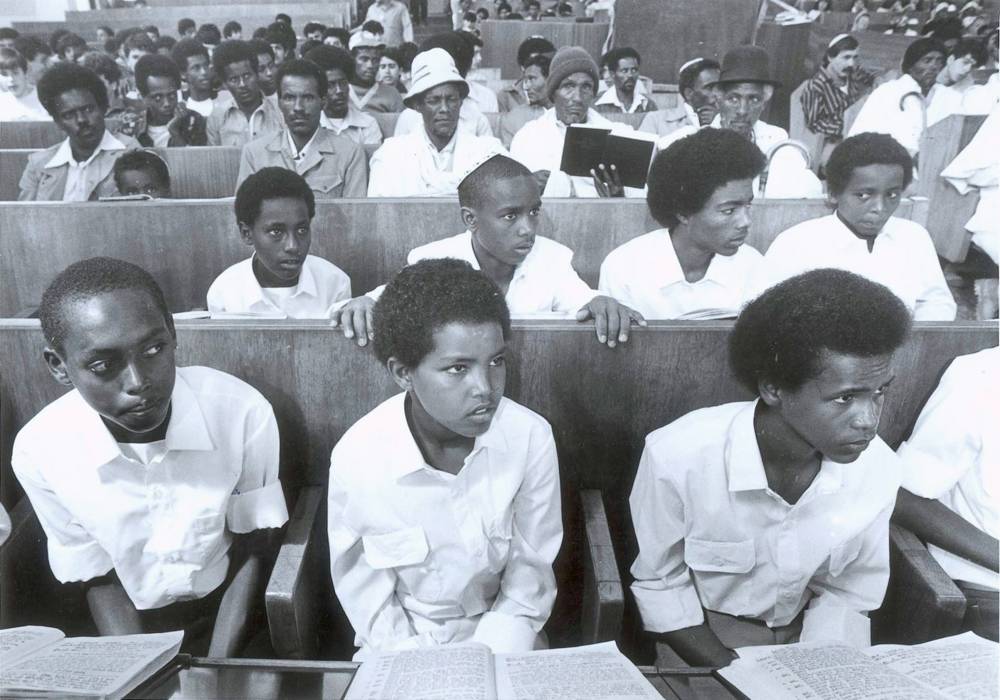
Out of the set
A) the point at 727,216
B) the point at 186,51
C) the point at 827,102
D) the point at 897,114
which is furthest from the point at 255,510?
the point at 186,51

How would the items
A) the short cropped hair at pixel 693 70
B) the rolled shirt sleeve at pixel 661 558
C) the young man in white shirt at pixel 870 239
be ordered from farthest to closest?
the short cropped hair at pixel 693 70, the young man in white shirt at pixel 870 239, the rolled shirt sleeve at pixel 661 558

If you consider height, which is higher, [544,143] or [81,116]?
[81,116]

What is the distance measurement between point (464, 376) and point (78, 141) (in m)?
3.30

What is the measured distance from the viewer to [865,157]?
247 cm

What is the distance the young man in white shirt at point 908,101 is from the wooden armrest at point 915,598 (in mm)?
3622

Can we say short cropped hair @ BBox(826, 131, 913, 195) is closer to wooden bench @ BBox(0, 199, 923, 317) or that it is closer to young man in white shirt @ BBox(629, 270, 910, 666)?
wooden bench @ BBox(0, 199, 923, 317)

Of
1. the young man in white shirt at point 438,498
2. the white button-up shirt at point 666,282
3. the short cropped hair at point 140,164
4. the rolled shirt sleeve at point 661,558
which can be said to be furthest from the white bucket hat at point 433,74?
the rolled shirt sleeve at point 661,558

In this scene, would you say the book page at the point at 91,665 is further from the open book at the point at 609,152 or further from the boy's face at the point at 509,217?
the open book at the point at 609,152

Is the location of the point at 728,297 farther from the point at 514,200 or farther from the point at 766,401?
the point at 766,401

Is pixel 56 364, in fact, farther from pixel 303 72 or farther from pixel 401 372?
pixel 303 72

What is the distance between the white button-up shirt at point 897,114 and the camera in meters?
4.82

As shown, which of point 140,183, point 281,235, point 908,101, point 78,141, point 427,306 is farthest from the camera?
point 908,101

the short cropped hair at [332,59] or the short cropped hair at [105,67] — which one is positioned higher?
the short cropped hair at [105,67]

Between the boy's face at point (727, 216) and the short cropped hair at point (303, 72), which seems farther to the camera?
the short cropped hair at point (303, 72)
